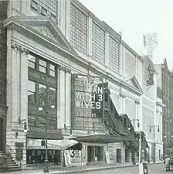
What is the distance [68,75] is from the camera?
47.4 m

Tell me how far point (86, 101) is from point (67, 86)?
4793mm

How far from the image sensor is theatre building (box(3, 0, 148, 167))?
1416 inches

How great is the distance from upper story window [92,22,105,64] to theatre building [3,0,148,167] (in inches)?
4.3

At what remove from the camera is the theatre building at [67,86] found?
3597cm

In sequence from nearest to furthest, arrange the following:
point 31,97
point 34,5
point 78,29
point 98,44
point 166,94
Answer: point 34,5, point 31,97, point 78,29, point 98,44, point 166,94

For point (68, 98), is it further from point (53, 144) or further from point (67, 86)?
point (53, 144)

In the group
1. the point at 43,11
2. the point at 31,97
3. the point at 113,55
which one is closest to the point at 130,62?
the point at 113,55

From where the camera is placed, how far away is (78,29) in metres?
49.9

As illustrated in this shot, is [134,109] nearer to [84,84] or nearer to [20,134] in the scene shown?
[84,84]

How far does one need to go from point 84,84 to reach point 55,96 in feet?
9.57

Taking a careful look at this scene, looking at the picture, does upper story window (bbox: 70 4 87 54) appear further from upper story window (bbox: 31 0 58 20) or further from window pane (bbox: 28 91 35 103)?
window pane (bbox: 28 91 35 103)

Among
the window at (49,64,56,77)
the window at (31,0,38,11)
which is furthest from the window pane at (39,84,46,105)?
the window at (31,0,38,11)

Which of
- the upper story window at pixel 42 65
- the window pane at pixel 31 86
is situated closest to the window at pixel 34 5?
the window pane at pixel 31 86

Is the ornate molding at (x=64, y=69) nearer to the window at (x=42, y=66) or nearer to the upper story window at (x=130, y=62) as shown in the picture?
the window at (x=42, y=66)
